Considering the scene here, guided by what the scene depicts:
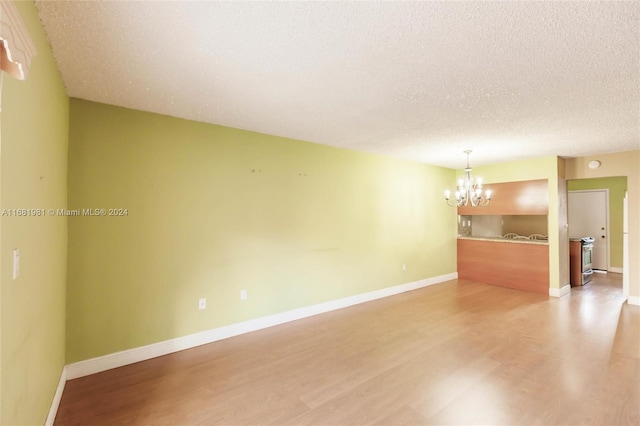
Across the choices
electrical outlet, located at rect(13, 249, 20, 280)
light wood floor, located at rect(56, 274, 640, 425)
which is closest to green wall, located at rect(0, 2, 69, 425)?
electrical outlet, located at rect(13, 249, 20, 280)

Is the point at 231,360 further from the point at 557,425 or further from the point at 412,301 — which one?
the point at 412,301

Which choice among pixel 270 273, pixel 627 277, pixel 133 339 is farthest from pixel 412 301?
pixel 133 339

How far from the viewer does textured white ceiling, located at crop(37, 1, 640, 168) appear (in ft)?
4.75

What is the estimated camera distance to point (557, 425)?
6.04ft

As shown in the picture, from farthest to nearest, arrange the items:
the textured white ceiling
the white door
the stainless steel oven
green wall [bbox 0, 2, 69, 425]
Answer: the white door
the stainless steel oven
the textured white ceiling
green wall [bbox 0, 2, 69, 425]

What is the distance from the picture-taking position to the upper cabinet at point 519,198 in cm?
488

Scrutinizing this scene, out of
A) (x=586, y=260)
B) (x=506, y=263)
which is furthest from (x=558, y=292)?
(x=586, y=260)

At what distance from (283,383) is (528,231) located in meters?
5.89

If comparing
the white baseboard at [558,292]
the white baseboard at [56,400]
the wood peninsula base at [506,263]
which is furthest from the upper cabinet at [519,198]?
the white baseboard at [56,400]

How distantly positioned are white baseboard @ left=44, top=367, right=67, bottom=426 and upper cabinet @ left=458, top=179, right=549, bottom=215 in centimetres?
625

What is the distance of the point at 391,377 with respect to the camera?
2410 millimetres

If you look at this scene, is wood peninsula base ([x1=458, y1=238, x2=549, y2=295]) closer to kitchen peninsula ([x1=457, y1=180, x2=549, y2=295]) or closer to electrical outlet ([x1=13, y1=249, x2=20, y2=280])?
kitchen peninsula ([x1=457, y1=180, x2=549, y2=295])

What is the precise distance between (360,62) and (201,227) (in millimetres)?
2218

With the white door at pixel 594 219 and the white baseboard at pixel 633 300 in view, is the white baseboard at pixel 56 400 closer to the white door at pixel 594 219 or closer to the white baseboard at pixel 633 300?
the white baseboard at pixel 633 300
